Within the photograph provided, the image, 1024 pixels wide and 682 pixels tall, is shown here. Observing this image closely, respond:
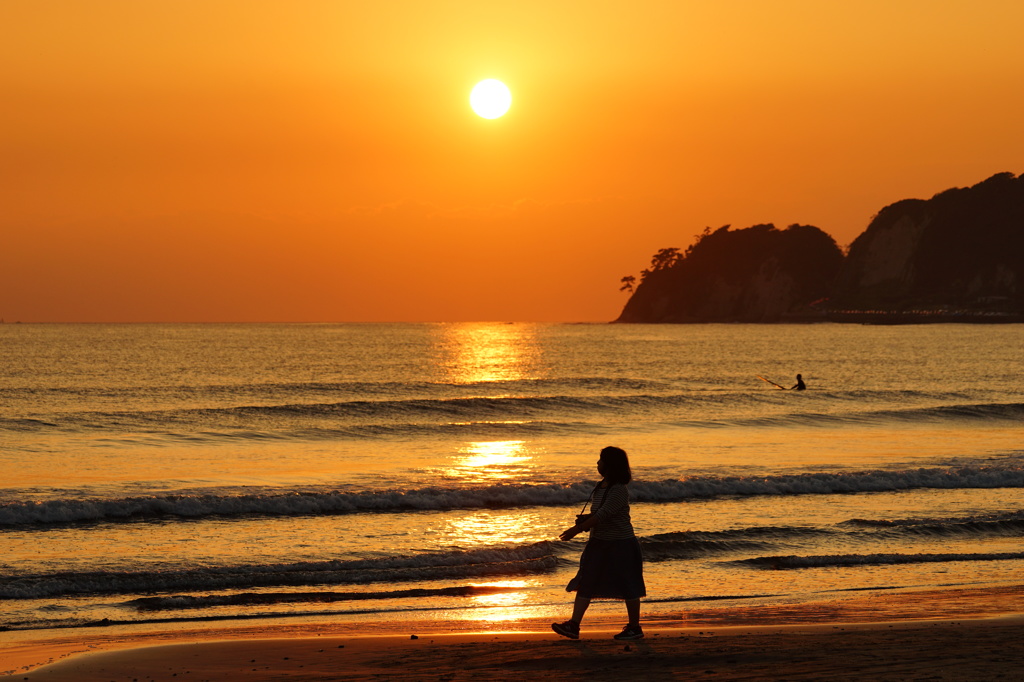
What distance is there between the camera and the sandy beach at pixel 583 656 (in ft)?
29.8

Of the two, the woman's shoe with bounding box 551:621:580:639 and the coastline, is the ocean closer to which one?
the coastline

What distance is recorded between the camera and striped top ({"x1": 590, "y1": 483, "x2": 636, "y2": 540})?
1038cm

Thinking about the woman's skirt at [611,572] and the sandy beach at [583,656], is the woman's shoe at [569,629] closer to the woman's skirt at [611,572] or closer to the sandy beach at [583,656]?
the sandy beach at [583,656]

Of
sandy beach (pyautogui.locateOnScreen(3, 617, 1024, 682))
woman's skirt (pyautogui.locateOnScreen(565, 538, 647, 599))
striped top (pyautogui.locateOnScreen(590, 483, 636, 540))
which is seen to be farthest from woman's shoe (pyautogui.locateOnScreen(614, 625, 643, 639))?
striped top (pyautogui.locateOnScreen(590, 483, 636, 540))

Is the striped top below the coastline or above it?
above

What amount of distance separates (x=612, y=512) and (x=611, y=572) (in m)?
0.64

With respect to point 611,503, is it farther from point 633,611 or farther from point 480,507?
point 480,507

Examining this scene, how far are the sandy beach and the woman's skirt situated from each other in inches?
20.6

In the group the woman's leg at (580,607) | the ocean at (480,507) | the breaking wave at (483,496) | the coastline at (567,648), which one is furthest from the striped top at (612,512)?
the breaking wave at (483,496)

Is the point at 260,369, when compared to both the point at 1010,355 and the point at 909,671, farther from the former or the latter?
the point at 909,671

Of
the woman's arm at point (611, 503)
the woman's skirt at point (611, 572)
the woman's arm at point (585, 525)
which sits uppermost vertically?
the woman's arm at point (611, 503)

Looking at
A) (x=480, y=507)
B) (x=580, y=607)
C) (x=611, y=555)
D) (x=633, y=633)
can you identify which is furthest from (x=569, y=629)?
(x=480, y=507)

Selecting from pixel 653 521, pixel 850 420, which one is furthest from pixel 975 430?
pixel 653 521

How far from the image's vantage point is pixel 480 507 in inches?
843
